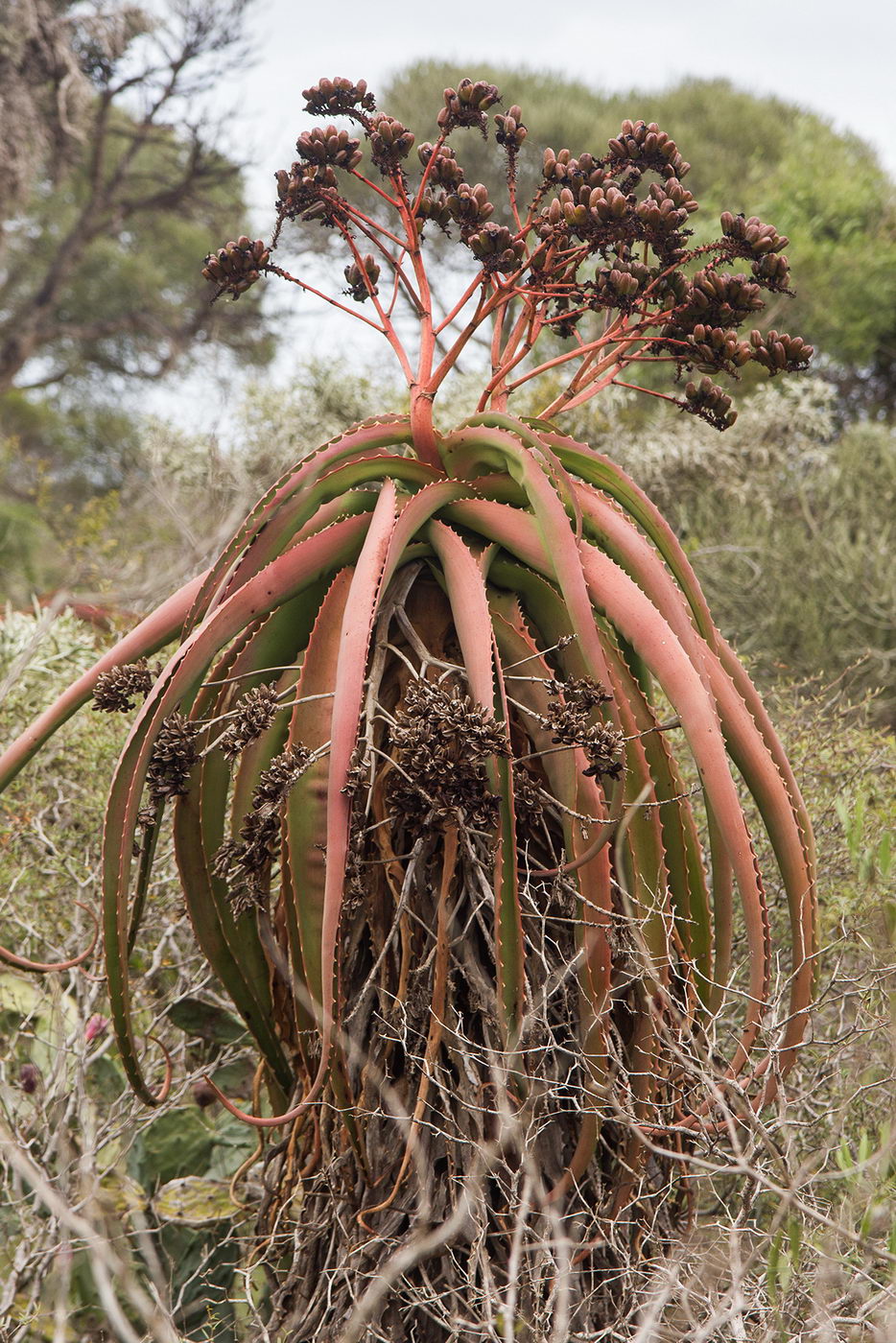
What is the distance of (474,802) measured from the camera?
4.50ft

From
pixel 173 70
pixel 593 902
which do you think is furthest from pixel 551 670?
pixel 173 70

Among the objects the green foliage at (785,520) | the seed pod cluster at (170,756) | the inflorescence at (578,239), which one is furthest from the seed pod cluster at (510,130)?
the green foliage at (785,520)

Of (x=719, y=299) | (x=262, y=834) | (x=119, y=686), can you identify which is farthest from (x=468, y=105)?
→ (x=262, y=834)

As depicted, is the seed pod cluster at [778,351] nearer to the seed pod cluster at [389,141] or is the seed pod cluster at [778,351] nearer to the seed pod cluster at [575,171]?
the seed pod cluster at [575,171]

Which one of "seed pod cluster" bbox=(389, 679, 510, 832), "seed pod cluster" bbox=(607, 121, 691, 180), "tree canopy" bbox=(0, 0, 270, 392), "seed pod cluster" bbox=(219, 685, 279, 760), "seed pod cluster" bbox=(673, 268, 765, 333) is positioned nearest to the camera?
"seed pod cluster" bbox=(389, 679, 510, 832)

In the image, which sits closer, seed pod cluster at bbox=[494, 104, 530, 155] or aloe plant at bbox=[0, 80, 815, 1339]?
aloe plant at bbox=[0, 80, 815, 1339]

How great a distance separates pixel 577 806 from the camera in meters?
1.52

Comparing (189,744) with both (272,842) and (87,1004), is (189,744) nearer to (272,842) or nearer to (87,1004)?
(272,842)

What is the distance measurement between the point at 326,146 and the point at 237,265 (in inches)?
9.3

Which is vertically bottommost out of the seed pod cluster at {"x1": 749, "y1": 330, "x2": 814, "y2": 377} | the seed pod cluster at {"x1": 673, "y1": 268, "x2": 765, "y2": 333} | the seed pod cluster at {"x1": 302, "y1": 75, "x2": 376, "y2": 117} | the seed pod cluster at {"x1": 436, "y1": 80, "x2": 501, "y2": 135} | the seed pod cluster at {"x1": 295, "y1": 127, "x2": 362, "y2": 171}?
the seed pod cluster at {"x1": 749, "y1": 330, "x2": 814, "y2": 377}

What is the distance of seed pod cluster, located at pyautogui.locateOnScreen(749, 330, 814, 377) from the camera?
1786mm

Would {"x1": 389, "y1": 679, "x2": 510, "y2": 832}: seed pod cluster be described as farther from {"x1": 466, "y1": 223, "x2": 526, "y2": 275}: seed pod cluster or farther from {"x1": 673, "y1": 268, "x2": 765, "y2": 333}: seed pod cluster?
{"x1": 673, "y1": 268, "x2": 765, "y2": 333}: seed pod cluster

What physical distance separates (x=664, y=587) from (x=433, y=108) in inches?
652

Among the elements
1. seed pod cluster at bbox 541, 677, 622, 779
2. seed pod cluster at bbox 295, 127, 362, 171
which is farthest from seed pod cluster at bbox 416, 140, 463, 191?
seed pod cluster at bbox 541, 677, 622, 779
